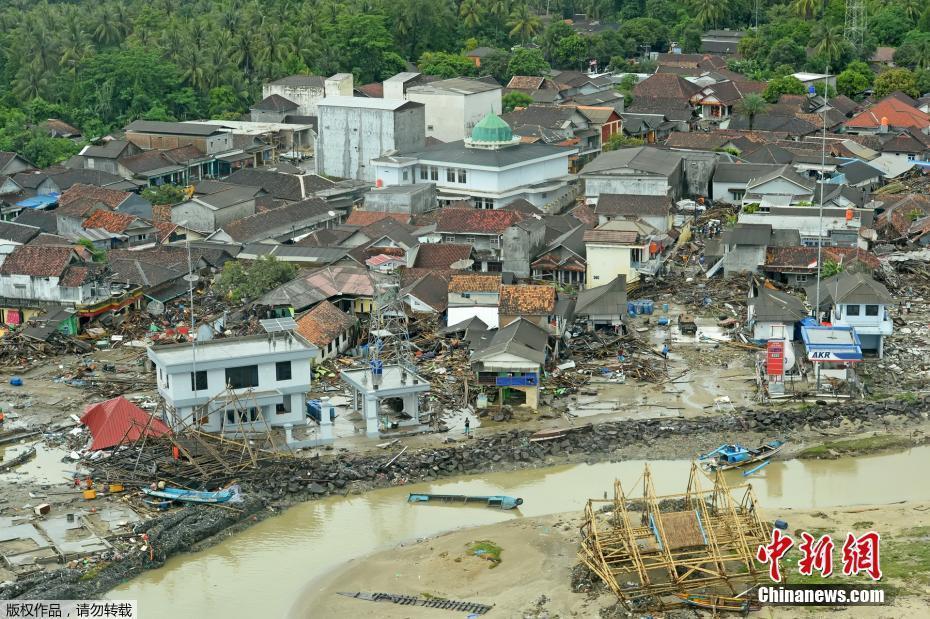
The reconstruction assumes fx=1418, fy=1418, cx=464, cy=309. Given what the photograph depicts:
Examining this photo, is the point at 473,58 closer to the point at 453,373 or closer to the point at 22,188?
the point at 22,188

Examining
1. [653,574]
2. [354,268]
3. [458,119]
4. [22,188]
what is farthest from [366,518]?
[458,119]

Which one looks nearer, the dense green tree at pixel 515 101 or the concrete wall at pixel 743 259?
the concrete wall at pixel 743 259

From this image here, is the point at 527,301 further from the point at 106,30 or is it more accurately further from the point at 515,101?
the point at 106,30

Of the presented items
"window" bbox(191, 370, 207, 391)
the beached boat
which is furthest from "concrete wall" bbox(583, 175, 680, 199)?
"window" bbox(191, 370, 207, 391)

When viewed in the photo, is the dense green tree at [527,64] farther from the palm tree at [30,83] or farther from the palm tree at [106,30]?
the palm tree at [30,83]

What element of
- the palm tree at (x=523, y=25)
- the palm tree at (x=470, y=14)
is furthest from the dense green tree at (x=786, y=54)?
the palm tree at (x=470, y=14)

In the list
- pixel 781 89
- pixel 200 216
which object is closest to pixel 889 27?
pixel 781 89
